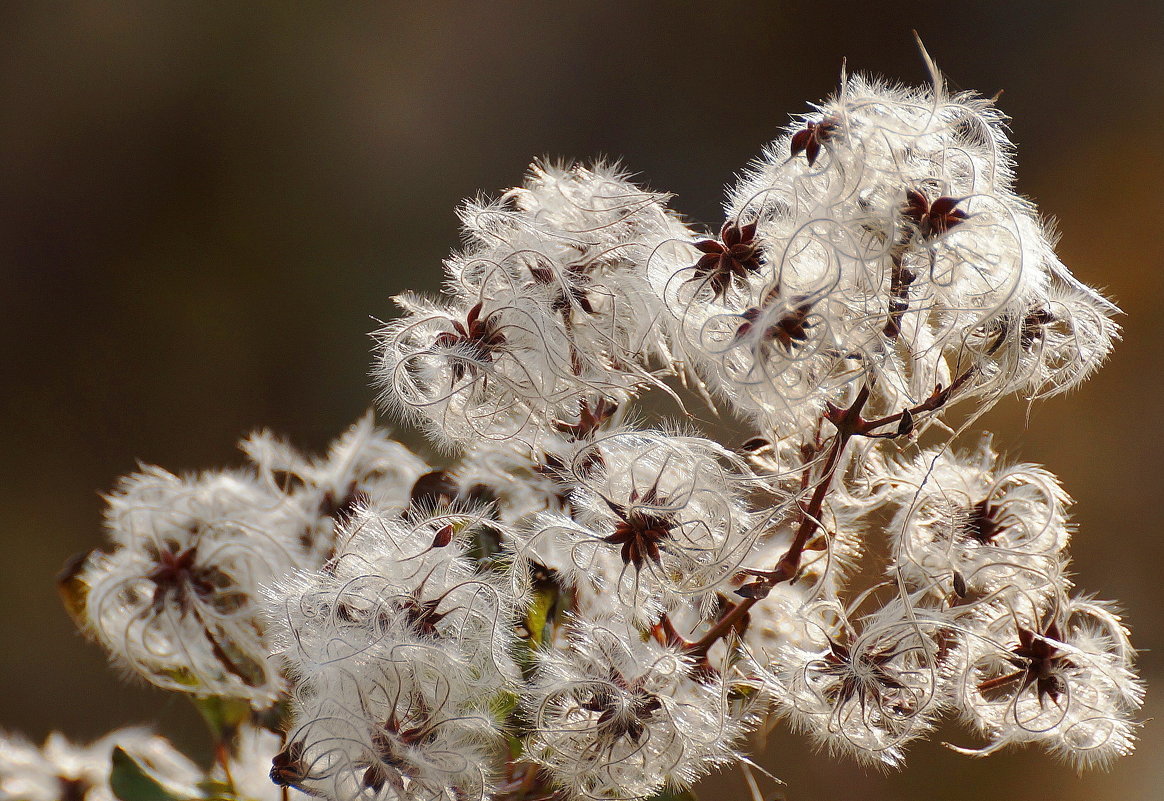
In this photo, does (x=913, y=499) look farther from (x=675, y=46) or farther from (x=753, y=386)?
(x=675, y=46)

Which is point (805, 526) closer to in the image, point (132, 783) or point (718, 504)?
point (718, 504)

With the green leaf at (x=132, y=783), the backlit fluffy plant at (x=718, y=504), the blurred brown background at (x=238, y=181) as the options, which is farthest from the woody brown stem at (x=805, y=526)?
the blurred brown background at (x=238, y=181)

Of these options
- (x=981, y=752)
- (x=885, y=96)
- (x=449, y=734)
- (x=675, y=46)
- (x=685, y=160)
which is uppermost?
(x=675, y=46)

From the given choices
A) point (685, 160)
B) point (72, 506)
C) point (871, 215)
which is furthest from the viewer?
point (72, 506)

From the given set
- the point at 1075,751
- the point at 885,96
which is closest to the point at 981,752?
the point at 1075,751

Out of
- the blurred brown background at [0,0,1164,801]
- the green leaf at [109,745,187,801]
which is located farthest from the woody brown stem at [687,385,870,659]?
the blurred brown background at [0,0,1164,801]

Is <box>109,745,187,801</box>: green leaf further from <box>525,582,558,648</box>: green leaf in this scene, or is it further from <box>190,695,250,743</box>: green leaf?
<box>525,582,558,648</box>: green leaf

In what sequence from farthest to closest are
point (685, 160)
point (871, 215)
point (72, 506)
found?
point (72, 506), point (685, 160), point (871, 215)
